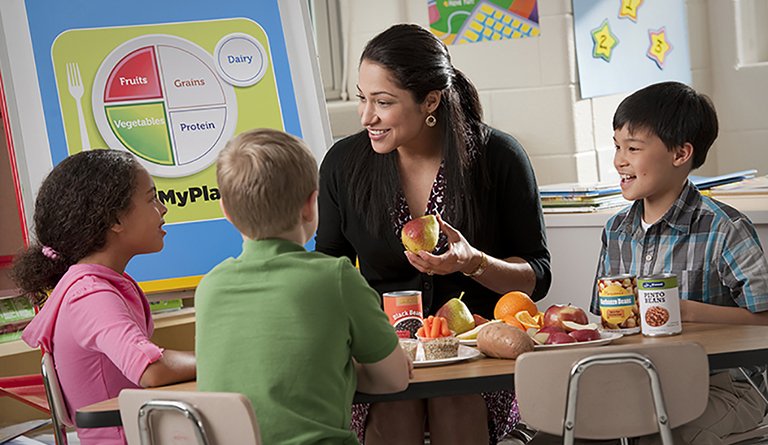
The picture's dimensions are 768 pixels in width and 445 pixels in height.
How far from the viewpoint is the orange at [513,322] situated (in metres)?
1.80

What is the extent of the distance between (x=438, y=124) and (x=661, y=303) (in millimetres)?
762

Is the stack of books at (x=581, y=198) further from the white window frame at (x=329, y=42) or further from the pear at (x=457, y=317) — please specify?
the pear at (x=457, y=317)

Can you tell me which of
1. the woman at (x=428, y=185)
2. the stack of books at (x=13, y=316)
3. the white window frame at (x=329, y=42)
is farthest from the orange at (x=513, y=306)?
the stack of books at (x=13, y=316)

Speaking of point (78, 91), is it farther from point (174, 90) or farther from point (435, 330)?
point (435, 330)

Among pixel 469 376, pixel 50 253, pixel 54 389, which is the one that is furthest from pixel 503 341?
pixel 50 253

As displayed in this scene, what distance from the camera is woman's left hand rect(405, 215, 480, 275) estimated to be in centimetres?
197

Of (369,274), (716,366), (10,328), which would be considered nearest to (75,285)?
(369,274)

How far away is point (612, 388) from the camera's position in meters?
1.59

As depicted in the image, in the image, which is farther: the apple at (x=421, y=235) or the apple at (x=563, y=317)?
the apple at (x=421, y=235)

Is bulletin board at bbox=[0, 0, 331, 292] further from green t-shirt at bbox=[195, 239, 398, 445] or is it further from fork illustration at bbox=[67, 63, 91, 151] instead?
green t-shirt at bbox=[195, 239, 398, 445]

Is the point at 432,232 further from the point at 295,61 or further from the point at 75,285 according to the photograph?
the point at 295,61

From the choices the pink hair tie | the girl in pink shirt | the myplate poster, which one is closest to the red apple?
the girl in pink shirt

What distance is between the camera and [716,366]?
159cm

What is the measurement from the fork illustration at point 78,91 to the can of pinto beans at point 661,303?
5.13 ft
